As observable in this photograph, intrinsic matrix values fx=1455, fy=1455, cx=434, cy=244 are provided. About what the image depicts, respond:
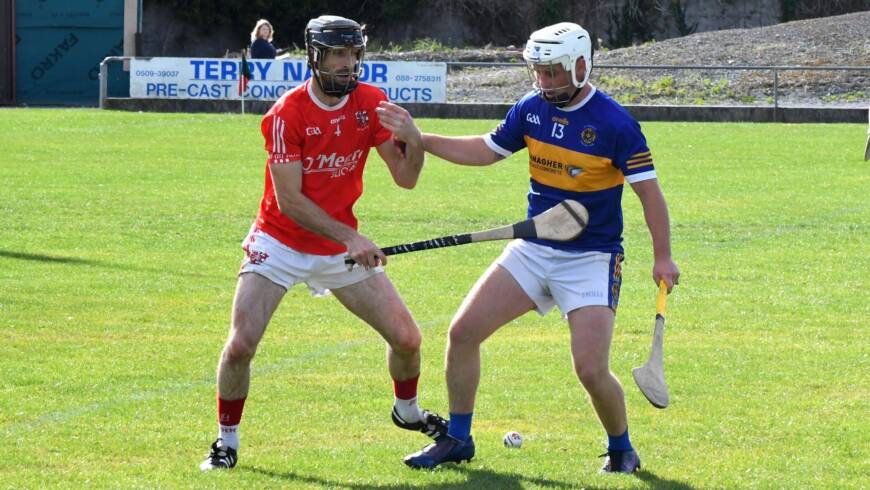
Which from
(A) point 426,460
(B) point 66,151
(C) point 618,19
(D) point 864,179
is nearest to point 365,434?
(A) point 426,460

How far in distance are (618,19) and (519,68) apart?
18.0 meters

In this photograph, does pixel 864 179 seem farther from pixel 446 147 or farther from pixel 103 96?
pixel 103 96

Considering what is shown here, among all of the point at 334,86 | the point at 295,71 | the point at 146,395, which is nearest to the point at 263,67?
the point at 295,71

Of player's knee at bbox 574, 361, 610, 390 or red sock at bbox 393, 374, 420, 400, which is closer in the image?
player's knee at bbox 574, 361, 610, 390

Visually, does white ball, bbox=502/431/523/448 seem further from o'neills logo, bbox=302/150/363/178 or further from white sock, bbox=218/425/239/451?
o'neills logo, bbox=302/150/363/178

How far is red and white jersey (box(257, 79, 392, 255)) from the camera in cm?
644

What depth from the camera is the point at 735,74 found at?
3312cm

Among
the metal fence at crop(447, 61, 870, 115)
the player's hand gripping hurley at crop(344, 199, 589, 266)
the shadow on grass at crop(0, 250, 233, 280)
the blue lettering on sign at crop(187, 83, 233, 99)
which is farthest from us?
the metal fence at crop(447, 61, 870, 115)

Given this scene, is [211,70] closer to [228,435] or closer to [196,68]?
[196,68]

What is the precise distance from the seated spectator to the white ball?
23.9 meters

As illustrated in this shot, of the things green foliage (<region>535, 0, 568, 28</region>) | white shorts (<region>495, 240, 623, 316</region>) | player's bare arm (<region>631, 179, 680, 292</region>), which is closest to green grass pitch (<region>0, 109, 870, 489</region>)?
white shorts (<region>495, 240, 623, 316</region>)

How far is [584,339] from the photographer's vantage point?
248 inches

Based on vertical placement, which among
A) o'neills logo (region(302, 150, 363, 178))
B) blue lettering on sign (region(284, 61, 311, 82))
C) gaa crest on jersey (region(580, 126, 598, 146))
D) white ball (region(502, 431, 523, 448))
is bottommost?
blue lettering on sign (region(284, 61, 311, 82))

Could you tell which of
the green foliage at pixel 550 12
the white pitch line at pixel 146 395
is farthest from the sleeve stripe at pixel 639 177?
the green foliage at pixel 550 12
